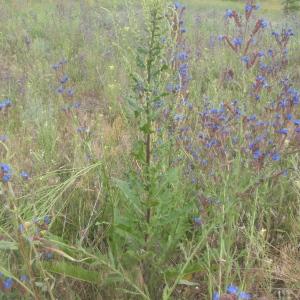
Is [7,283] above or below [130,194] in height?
below

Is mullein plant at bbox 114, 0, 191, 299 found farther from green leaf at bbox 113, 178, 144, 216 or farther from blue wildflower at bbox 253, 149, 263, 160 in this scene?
blue wildflower at bbox 253, 149, 263, 160

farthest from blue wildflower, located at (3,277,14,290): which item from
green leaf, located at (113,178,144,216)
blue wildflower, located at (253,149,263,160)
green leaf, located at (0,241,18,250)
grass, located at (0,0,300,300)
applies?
blue wildflower, located at (253,149,263,160)

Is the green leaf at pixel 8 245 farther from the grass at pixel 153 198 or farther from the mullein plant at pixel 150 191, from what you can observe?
the mullein plant at pixel 150 191

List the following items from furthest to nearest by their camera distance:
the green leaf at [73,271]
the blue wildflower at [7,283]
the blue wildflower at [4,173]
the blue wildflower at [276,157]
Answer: the blue wildflower at [276,157] → the green leaf at [73,271] → the blue wildflower at [7,283] → the blue wildflower at [4,173]

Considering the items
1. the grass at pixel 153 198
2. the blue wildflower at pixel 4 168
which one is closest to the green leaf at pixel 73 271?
the grass at pixel 153 198

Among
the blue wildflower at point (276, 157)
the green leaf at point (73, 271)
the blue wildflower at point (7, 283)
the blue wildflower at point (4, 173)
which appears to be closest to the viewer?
the blue wildflower at point (4, 173)

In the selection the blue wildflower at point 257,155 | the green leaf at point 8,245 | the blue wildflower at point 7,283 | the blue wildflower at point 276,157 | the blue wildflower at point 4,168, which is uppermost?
the blue wildflower at point 4,168

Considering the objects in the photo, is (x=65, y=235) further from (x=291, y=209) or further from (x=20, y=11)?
(x=20, y=11)

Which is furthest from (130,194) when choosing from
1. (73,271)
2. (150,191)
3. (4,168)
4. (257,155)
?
(257,155)

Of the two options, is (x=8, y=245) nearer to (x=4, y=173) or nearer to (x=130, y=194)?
(x=4, y=173)

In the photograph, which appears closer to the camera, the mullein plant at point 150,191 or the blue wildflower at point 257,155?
the mullein plant at point 150,191

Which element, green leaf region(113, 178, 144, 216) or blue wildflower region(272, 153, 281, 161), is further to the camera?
blue wildflower region(272, 153, 281, 161)

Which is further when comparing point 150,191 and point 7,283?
point 150,191

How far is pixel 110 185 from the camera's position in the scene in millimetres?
2260
